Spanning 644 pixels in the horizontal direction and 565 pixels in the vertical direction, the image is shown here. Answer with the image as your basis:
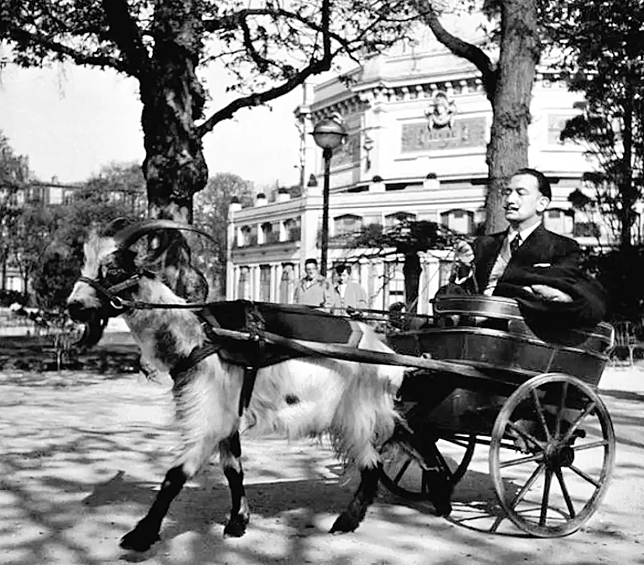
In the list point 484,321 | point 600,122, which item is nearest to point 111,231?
point 484,321

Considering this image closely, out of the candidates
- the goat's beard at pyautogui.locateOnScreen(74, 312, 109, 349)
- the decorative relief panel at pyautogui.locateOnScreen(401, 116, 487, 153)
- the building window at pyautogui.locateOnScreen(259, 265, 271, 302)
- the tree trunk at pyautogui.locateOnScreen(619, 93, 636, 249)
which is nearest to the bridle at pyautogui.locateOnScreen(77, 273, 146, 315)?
the goat's beard at pyautogui.locateOnScreen(74, 312, 109, 349)

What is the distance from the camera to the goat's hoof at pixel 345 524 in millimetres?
6508

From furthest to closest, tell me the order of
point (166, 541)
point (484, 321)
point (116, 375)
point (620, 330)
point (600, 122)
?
point (600, 122) → point (620, 330) → point (116, 375) → point (484, 321) → point (166, 541)

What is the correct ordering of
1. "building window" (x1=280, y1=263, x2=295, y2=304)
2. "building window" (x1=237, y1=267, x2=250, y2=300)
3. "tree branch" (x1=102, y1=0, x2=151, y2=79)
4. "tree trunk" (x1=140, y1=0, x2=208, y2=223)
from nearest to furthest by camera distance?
1. "tree branch" (x1=102, y1=0, x2=151, y2=79)
2. "tree trunk" (x1=140, y1=0, x2=208, y2=223)
3. "building window" (x1=280, y1=263, x2=295, y2=304)
4. "building window" (x1=237, y1=267, x2=250, y2=300)

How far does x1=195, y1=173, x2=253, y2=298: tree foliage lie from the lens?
59406 millimetres

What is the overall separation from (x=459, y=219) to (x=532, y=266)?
1377 inches

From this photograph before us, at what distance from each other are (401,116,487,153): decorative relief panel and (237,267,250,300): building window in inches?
424

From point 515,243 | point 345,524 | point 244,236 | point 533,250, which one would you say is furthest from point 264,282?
point 345,524

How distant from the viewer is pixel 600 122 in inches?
1246

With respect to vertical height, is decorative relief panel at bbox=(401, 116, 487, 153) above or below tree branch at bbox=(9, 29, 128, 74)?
above

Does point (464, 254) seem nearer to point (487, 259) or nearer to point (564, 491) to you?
point (487, 259)

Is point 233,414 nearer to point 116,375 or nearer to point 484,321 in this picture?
point 484,321

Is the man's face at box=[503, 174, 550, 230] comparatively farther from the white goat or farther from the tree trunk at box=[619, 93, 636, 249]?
the tree trunk at box=[619, 93, 636, 249]

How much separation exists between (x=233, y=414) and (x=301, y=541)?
0.93m
